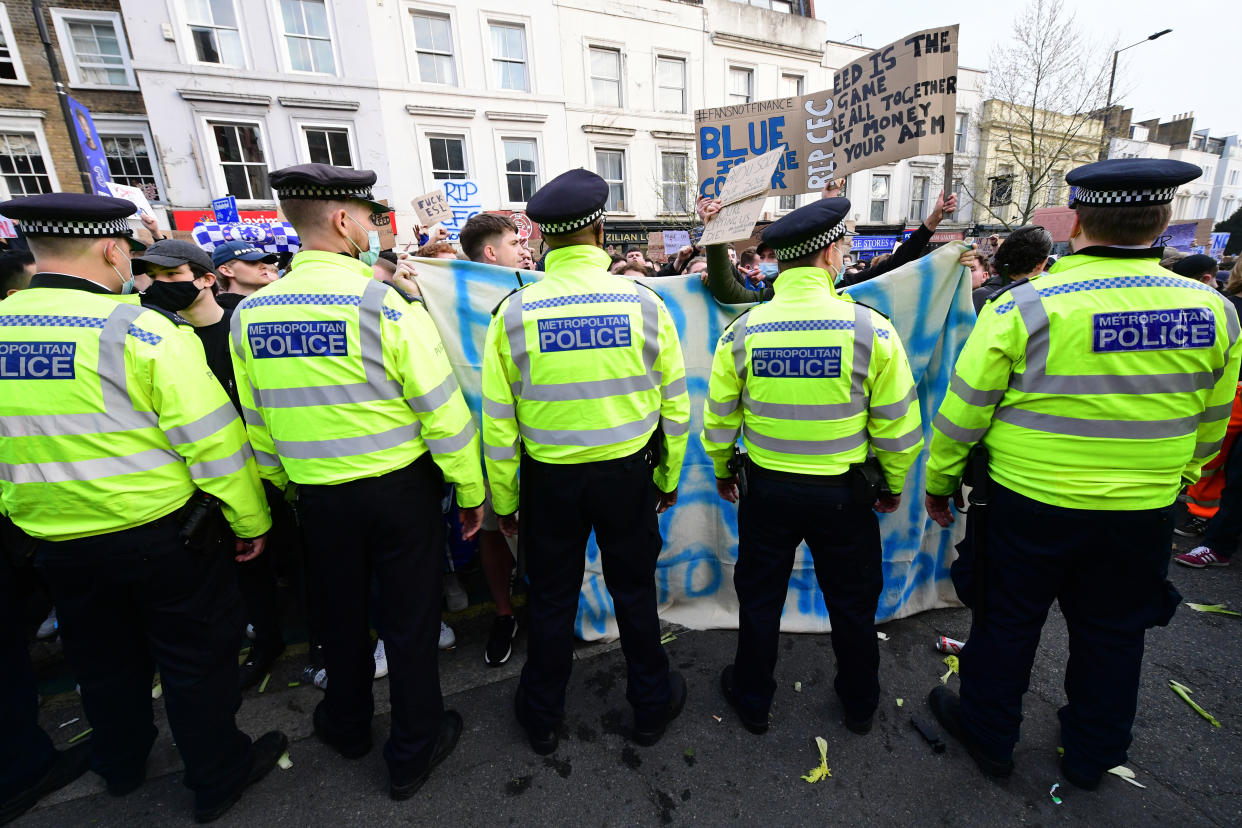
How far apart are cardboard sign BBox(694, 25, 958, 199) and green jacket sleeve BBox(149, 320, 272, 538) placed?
2.71 meters

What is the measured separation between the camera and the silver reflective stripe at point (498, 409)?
2340 millimetres

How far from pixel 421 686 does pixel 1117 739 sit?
2.85m

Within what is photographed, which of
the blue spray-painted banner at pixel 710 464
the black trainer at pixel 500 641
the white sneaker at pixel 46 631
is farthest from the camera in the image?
the white sneaker at pixel 46 631

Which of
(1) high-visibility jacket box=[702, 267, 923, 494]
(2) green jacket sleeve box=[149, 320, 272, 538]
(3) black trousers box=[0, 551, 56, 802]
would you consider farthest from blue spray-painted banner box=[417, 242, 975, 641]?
(3) black trousers box=[0, 551, 56, 802]

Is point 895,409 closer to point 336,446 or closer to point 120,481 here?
point 336,446

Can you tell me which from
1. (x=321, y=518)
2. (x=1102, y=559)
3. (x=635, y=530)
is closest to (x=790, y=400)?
(x=635, y=530)

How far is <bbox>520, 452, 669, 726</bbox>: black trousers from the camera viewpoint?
2332mm

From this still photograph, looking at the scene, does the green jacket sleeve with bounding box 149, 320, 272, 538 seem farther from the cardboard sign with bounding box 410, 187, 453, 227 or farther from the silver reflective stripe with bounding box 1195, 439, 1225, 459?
the silver reflective stripe with bounding box 1195, 439, 1225, 459

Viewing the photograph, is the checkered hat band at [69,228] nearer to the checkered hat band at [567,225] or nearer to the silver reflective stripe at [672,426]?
the checkered hat band at [567,225]

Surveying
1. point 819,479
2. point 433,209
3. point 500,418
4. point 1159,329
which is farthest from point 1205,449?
point 433,209

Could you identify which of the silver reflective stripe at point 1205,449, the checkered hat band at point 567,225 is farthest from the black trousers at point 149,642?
the silver reflective stripe at point 1205,449

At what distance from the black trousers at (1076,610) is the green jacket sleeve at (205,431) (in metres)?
3.10

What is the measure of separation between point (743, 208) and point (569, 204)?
863 millimetres

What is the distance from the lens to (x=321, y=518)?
7.11 feet
